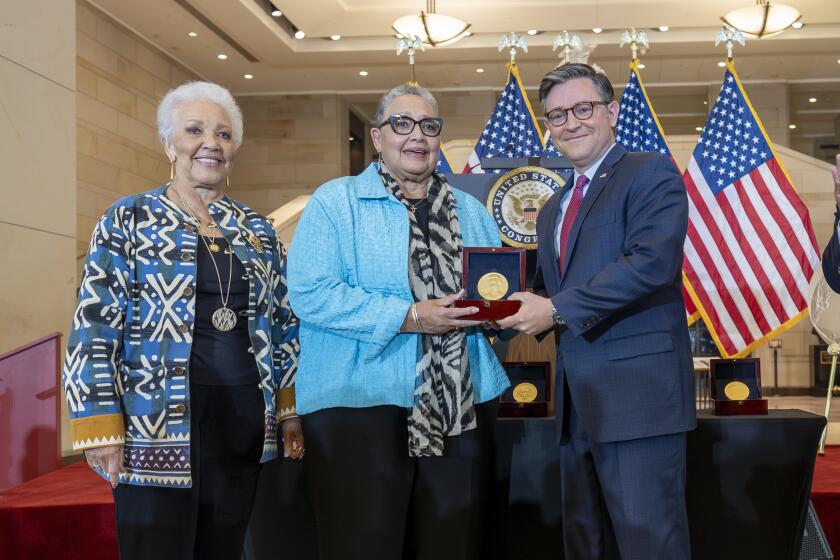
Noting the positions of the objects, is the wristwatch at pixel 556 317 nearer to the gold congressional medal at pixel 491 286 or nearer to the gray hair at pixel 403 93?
the gold congressional medal at pixel 491 286

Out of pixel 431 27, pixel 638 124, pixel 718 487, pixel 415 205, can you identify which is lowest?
pixel 718 487

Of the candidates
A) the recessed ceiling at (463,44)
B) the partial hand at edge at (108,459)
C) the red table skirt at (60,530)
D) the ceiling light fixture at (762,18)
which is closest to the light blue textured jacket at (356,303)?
the partial hand at edge at (108,459)

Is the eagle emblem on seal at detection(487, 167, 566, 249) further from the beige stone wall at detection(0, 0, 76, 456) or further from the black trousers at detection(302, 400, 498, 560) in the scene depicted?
the beige stone wall at detection(0, 0, 76, 456)

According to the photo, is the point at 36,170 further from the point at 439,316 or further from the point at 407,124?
the point at 439,316

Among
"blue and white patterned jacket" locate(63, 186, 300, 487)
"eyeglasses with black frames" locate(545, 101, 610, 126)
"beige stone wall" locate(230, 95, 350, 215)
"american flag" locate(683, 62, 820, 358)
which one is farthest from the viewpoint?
"beige stone wall" locate(230, 95, 350, 215)

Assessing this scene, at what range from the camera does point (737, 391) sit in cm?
298

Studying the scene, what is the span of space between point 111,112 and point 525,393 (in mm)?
10680

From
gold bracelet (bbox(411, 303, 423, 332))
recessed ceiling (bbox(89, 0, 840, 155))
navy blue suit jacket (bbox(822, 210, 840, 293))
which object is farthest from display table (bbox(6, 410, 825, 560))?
recessed ceiling (bbox(89, 0, 840, 155))

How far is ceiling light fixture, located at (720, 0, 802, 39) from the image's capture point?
9.05 meters

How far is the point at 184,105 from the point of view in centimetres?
218

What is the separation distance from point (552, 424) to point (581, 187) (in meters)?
0.98

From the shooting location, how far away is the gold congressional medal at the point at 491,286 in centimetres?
216

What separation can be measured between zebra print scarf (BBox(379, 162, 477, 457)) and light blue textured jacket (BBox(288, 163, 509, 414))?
0.03 m

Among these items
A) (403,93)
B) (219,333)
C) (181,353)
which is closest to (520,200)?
(403,93)
